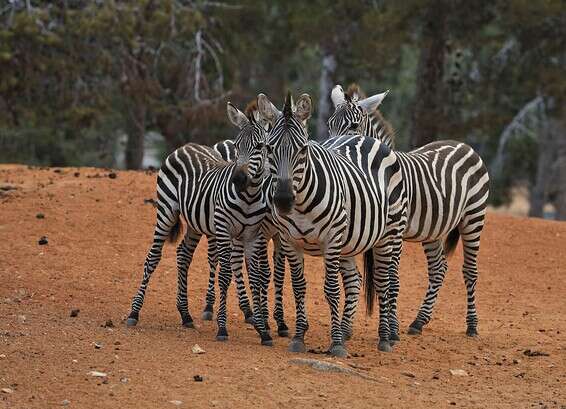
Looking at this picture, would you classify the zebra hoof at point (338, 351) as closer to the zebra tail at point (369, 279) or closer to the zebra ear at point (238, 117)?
the zebra tail at point (369, 279)

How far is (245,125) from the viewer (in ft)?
29.9

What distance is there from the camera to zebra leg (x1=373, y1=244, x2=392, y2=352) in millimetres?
9555

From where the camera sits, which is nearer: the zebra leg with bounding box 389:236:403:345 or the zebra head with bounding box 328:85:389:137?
the zebra leg with bounding box 389:236:403:345

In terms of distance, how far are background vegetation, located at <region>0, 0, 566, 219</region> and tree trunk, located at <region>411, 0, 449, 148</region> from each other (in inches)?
1.1

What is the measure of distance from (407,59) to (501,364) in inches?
1244

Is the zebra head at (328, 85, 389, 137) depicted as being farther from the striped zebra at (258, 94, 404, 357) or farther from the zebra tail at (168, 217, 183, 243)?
the zebra tail at (168, 217, 183, 243)

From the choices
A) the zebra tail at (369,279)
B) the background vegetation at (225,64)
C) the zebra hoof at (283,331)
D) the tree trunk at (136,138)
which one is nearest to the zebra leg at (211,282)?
the zebra hoof at (283,331)

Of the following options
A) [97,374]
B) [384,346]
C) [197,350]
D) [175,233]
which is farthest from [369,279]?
[97,374]

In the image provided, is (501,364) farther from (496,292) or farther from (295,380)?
(496,292)

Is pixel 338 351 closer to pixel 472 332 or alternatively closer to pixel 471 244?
pixel 472 332

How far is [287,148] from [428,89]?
1378cm

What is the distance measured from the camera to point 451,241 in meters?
11.4

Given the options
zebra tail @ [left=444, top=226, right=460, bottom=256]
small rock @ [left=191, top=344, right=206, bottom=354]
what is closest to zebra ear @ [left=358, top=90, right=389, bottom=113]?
zebra tail @ [left=444, top=226, right=460, bottom=256]

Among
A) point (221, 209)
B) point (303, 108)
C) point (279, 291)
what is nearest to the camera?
point (303, 108)
